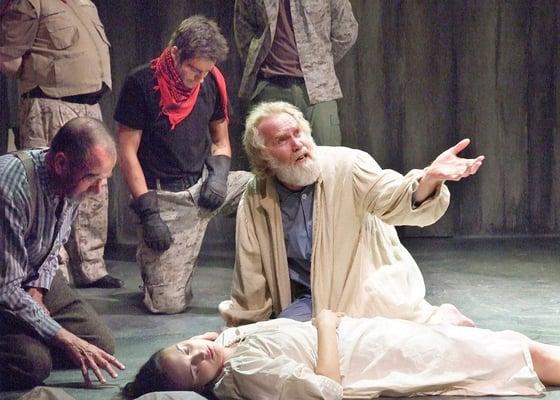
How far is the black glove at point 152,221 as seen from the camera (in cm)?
495

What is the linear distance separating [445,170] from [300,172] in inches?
25.0

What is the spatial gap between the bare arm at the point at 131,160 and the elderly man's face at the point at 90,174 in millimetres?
1274

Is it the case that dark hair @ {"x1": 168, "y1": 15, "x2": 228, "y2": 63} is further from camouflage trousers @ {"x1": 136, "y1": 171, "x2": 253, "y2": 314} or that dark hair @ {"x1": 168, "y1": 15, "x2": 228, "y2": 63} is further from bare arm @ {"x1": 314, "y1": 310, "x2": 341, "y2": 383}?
bare arm @ {"x1": 314, "y1": 310, "x2": 341, "y2": 383}

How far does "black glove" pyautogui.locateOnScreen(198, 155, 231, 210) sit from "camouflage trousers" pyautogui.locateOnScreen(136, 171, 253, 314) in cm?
4

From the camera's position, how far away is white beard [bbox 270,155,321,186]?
414 centimetres

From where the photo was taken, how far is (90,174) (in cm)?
362

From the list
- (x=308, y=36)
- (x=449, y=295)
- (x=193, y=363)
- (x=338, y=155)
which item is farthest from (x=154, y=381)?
(x=308, y=36)

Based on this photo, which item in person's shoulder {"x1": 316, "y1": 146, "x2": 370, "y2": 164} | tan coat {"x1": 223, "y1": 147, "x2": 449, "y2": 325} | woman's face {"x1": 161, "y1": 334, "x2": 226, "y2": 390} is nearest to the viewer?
woman's face {"x1": 161, "y1": 334, "x2": 226, "y2": 390}

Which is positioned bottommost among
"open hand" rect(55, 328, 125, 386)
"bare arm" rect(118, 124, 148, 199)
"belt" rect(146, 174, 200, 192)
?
"open hand" rect(55, 328, 125, 386)

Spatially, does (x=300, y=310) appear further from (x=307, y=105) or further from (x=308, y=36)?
(x=308, y=36)

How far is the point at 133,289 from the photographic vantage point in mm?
5645

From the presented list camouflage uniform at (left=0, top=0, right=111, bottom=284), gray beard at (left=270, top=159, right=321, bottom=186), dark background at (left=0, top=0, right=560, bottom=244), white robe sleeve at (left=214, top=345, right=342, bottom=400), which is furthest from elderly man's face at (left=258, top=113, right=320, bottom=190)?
dark background at (left=0, top=0, right=560, bottom=244)

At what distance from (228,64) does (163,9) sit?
540mm

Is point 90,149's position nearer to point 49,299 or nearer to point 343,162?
point 49,299
